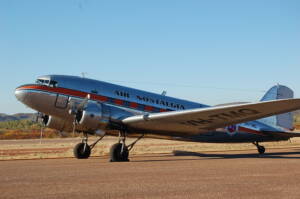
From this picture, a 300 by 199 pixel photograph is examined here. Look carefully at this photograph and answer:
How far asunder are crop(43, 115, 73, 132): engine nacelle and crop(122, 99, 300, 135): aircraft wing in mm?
3508

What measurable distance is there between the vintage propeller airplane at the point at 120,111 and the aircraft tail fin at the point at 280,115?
455cm

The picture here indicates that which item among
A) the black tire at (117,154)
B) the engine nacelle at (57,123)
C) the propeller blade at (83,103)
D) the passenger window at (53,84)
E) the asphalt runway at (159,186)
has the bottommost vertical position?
the asphalt runway at (159,186)

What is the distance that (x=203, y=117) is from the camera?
52.8 ft

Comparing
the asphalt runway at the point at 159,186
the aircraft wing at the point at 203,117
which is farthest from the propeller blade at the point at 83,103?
the asphalt runway at the point at 159,186

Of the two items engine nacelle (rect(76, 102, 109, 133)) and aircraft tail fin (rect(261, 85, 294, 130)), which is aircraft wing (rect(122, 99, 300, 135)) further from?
aircraft tail fin (rect(261, 85, 294, 130))

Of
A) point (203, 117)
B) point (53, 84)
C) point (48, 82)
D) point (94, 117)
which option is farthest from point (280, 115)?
point (48, 82)

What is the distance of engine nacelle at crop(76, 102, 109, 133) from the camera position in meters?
15.4

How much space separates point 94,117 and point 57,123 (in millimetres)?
3514

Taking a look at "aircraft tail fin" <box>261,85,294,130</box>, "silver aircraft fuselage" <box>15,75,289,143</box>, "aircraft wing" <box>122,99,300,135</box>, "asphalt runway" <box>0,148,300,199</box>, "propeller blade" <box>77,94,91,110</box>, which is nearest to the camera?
"asphalt runway" <box>0,148,300,199</box>

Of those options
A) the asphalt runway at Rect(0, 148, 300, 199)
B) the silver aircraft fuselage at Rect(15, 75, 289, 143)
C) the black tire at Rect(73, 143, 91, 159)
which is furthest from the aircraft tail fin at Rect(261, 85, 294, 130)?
the asphalt runway at Rect(0, 148, 300, 199)

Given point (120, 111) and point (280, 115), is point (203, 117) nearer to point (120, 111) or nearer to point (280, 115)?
point (120, 111)

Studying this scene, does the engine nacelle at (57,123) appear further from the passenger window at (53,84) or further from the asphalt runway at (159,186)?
the asphalt runway at (159,186)

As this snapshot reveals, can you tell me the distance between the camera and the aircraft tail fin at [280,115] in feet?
71.9

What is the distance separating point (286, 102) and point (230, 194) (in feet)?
26.9
